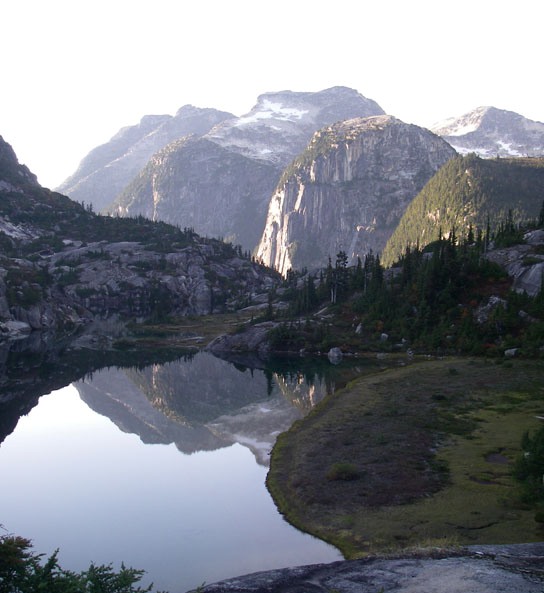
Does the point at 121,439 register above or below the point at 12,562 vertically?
below

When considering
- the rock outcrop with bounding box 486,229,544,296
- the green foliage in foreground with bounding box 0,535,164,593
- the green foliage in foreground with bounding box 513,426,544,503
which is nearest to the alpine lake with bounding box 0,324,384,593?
the green foliage in foreground with bounding box 0,535,164,593

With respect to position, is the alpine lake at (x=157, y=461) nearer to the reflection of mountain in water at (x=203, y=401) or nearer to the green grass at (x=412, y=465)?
the reflection of mountain in water at (x=203, y=401)

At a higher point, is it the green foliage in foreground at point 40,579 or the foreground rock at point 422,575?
the green foliage in foreground at point 40,579

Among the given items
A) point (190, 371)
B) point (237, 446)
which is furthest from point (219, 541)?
point (190, 371)

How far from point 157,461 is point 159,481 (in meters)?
6.94

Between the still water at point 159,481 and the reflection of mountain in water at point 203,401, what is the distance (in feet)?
0.83

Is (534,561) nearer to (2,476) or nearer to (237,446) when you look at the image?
(237,446)

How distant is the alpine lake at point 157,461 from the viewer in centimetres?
3225

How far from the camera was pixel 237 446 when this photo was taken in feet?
189

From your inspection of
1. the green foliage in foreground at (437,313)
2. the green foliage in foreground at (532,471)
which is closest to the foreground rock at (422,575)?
the green foliage in foreground at (532,471)

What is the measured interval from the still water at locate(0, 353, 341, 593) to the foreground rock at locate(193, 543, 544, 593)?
4.90 m

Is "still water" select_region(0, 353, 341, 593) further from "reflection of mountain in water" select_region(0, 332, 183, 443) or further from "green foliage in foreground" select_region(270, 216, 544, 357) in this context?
"green foliage in foreground" select_region(270, 216, 544, 357)

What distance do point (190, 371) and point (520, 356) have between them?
59.5 m

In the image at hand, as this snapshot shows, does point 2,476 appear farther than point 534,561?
Yes
